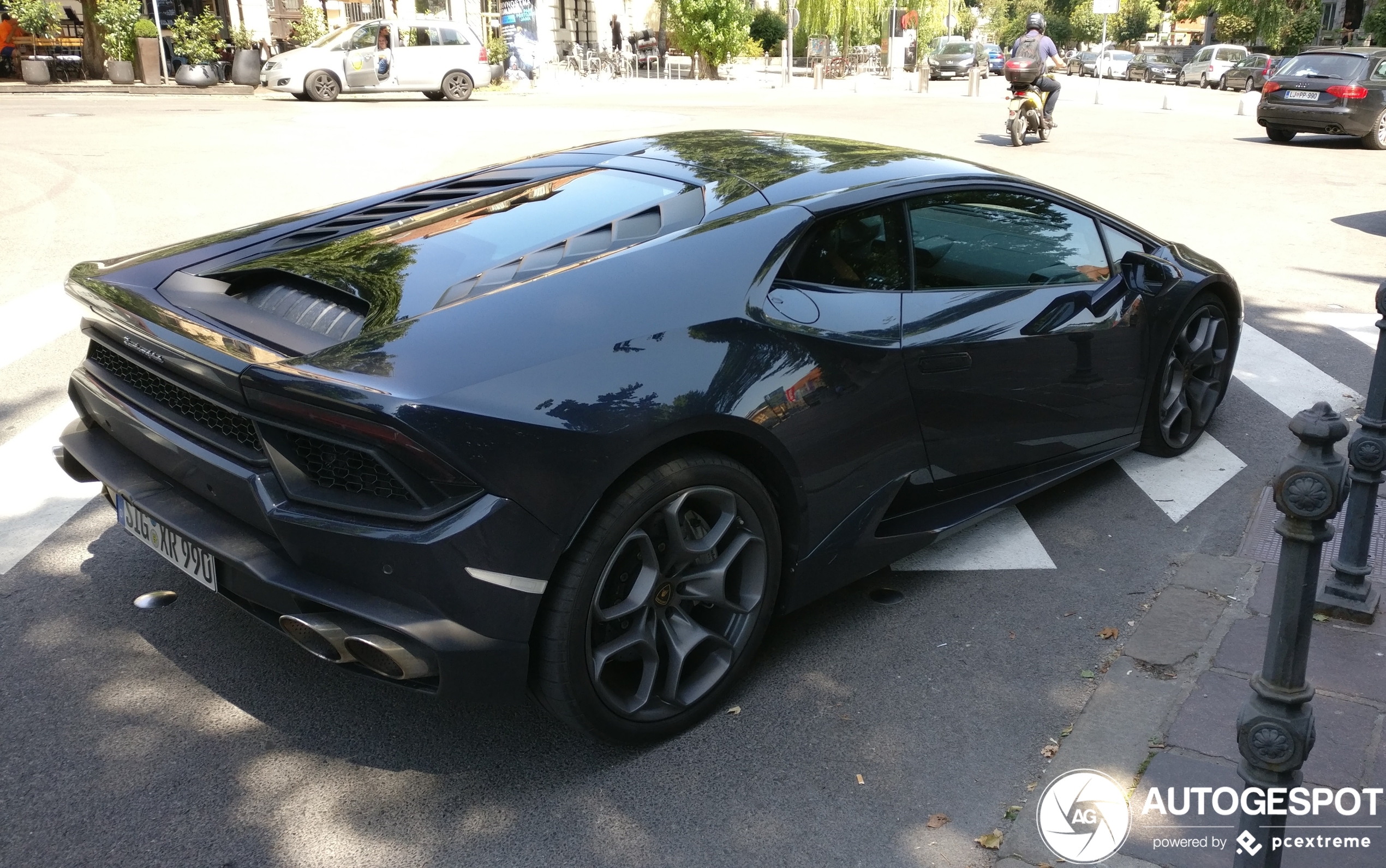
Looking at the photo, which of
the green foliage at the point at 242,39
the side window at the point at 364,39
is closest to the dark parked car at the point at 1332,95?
the side window at the point at 364,39

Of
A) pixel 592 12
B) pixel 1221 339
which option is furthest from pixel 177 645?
pixel 592 12

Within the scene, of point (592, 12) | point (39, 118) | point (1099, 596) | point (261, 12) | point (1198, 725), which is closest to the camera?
point (1198, 725)

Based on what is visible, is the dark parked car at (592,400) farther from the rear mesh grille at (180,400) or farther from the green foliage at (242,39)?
the green foliage at (242,39)

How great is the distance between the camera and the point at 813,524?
3.27 metres

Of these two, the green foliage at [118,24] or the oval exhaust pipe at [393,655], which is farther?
the green foliage at [118,24]

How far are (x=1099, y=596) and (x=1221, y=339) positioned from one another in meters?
1.94

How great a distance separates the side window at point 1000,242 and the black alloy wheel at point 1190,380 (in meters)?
0.74

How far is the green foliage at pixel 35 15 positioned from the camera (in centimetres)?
2722

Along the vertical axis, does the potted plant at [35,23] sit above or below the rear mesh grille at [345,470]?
above

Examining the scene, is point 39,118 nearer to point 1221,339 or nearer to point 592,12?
point 1221,339

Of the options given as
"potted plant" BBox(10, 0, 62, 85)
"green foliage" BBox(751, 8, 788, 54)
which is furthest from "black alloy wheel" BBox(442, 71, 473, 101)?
"green foliage" BBox(751, 8, 788, 54)

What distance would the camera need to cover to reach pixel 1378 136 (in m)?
18.0

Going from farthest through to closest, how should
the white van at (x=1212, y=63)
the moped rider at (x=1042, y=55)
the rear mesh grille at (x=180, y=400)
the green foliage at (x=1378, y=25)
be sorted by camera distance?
1. the white van at (x=1212, y=63)
2. the green foliage at (x=1378, y=25)
3. the moped rider at (x=1042, y=55)
4. the rear mesh grille at (x=180, y=400)

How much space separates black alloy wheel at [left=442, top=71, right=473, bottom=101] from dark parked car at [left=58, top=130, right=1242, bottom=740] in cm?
2367
